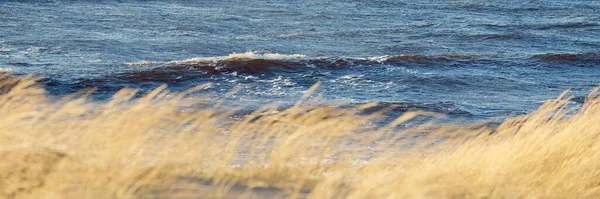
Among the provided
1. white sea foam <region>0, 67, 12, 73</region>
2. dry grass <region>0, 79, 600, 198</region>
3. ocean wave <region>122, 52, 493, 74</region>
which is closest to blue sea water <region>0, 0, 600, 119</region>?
ocean wave <region>122, 52, 493, 74</region>

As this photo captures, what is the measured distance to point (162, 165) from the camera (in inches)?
204

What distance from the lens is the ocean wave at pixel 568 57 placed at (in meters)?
22.2

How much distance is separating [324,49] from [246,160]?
17584mm

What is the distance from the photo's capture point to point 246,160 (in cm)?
588

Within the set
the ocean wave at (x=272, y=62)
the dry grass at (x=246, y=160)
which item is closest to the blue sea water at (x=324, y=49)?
the ocean wave at (x=272, y=62)

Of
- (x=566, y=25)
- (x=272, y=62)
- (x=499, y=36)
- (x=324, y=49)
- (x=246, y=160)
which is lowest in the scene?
(x=566, y=25)

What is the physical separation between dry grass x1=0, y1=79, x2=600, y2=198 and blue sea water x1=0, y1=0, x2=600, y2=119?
878 cm

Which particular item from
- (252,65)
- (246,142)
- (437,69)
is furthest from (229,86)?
(246,142)

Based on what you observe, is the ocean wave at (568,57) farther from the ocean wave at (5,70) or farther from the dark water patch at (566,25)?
the ocean wave at (5,70)

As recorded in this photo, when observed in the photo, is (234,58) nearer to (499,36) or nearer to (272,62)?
(272,62)

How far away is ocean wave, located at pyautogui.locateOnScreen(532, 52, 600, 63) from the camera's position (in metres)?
22.2

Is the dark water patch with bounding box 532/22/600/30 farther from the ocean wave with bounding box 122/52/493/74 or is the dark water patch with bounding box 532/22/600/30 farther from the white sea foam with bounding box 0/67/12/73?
the white sea foam with bounding box 0/67/12/73

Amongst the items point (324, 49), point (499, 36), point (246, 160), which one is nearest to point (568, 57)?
point (499, 36)

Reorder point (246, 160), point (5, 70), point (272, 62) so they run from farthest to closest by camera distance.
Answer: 1. point (272, 62)
2. point (5, 70)
3. point (246, 160)
